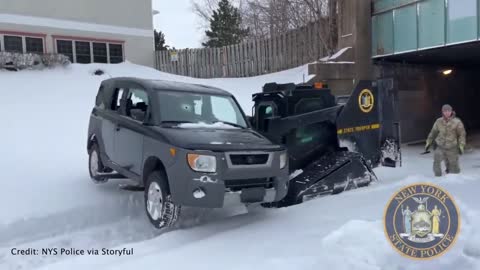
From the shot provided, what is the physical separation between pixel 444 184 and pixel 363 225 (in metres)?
3.00

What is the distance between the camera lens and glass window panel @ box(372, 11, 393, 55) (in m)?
14.0

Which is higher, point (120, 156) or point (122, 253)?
point (120, 156)

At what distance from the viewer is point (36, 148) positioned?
31.8 ft

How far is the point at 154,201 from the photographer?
5.59 m

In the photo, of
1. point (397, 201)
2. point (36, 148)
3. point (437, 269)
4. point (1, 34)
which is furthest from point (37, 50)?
point (437, 269)

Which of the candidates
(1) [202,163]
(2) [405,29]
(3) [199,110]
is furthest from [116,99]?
(2) [405,29]

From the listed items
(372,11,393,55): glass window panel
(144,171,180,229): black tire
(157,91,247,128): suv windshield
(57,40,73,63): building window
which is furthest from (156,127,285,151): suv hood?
(57,40,73,63): building window

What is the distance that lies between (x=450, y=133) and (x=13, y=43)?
1941cm

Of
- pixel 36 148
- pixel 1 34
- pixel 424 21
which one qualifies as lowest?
pixel 36 148

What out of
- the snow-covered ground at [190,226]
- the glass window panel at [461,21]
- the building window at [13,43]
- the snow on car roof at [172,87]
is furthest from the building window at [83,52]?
the glass window panel at [461,21]

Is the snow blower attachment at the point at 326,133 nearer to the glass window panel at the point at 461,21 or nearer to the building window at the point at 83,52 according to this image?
the glass window panel at the point at 461,21

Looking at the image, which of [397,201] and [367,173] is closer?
[397,201]

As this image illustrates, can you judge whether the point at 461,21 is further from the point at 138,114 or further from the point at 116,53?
the point at 116,53

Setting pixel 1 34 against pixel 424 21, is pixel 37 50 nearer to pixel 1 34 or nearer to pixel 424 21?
pixel 1 34
